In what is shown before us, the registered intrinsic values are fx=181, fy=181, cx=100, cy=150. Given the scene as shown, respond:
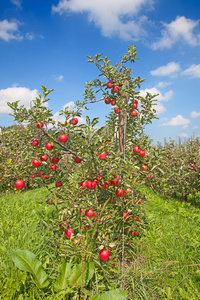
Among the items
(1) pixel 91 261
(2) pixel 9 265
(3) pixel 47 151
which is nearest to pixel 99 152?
(3) pixel 47 151

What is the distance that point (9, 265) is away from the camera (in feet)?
6.27

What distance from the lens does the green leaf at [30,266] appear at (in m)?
1.76

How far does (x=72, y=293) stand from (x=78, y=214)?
726mm

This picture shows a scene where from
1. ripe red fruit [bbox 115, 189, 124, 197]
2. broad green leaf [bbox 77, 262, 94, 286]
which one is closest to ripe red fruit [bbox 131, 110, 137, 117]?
ripe red fruit [bbox 115, 189, 124, 197]

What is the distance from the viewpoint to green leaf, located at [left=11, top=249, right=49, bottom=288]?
176 cm

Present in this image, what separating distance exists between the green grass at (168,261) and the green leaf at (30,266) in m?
0.88

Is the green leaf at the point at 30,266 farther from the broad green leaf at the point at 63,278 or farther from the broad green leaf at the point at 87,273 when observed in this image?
the broad green leaf at the point at 87,273

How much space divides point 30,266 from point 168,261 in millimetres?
1547

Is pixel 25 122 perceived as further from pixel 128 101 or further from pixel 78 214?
pixel 128 101

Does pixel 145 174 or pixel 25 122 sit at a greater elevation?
pixel 25 122

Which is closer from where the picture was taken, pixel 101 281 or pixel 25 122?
pixel 25 122

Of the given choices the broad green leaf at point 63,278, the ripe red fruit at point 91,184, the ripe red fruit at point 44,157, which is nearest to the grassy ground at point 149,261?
the broad green leaf at point 63,278

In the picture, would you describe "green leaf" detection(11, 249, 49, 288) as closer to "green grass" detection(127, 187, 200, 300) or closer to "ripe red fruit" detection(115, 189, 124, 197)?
"green grass" detection(127, 187, 200, 300)

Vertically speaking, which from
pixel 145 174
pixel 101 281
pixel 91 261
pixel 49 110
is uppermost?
pixel 49 110
